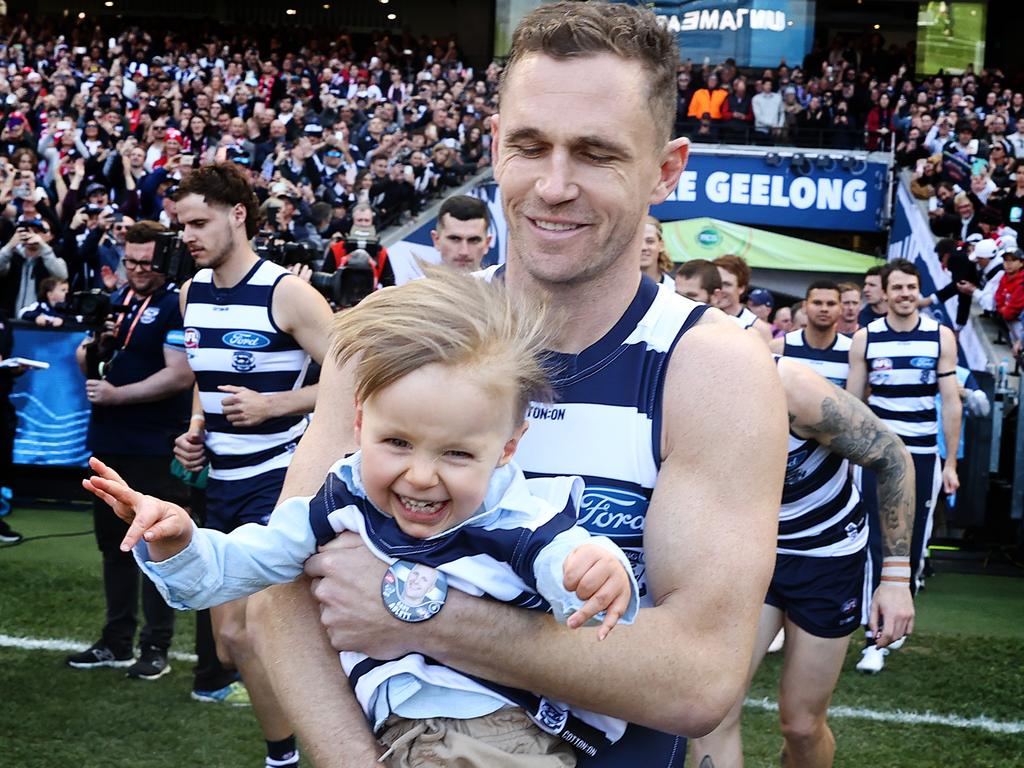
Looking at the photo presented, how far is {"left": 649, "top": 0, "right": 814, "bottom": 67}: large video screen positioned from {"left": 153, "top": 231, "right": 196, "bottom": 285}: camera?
1077 inches

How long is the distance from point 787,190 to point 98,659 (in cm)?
1784

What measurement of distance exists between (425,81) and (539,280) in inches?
996

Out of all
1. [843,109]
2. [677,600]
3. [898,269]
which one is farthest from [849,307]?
[843,109]

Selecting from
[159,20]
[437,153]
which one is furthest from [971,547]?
[159,20]

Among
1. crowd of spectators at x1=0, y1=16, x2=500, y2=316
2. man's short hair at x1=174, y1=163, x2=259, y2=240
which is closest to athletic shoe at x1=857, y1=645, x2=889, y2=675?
man's short hair at x1=174, y1=163, x2=259, y2=240

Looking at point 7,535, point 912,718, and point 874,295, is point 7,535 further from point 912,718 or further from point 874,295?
point 874,295

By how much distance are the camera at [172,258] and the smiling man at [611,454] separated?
13.1 feet

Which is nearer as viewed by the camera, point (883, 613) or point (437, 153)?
point (883, 613)

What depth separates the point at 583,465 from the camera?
2006mm

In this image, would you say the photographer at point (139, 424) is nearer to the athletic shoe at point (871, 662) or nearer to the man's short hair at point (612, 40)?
the athletic shoe at point (871, 662)

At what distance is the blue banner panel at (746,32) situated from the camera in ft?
105

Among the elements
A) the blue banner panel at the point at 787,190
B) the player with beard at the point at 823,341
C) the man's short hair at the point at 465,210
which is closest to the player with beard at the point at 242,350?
the man's short hair at the point at 465,210

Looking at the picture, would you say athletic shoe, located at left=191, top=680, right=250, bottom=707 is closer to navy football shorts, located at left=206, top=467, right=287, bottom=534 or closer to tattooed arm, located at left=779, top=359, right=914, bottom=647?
navy football shorts, located at left=206, top=467, right=287, bottom=534

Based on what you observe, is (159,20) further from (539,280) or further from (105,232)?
(539,280)
